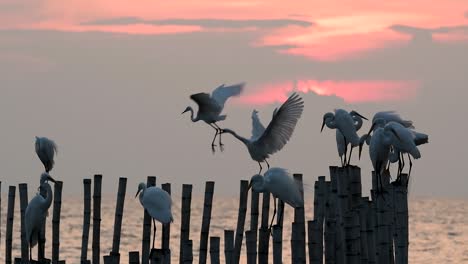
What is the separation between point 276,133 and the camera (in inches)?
629

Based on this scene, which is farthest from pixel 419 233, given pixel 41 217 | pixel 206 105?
pixel 41 217

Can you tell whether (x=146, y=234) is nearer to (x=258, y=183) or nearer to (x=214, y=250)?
(x=258, y=183)

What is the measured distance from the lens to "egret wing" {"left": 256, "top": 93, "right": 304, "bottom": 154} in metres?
15.5

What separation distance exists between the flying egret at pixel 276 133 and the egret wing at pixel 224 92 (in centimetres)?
112

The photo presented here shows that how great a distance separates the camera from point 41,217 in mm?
14406

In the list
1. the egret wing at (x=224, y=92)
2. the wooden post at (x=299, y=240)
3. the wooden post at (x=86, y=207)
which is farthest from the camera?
the egret wing at (x=224, y=92)

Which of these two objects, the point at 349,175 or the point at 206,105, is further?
the point at 206,105

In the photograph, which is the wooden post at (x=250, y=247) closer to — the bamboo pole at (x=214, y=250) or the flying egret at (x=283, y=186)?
the bamboo pole at (x=214, y=250)

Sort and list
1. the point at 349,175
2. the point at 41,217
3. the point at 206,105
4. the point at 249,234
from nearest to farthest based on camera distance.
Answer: the point at 249,234 < the point at 349,175 < the point at 41,217 < the point at 206,105

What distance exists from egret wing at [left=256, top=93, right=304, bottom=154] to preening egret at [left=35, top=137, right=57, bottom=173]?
318cm

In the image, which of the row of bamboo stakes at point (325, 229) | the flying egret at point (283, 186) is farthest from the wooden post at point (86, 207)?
the flying egret at point (283, 186)

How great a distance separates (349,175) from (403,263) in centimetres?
131

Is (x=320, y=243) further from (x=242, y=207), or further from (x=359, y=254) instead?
(x=242, y=207)

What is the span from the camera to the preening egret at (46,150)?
57.1ft
